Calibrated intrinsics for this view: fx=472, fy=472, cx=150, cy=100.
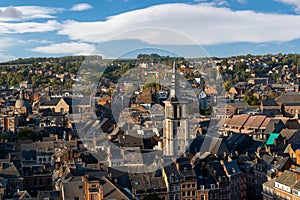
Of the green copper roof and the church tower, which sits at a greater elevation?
the church tower

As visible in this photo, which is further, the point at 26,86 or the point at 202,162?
the point at 26,86

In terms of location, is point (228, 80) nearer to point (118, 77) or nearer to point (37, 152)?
point (118, 77)

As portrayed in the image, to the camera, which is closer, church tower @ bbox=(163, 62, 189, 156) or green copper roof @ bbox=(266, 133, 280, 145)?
church tower @ bbox=(163, 62, 189, 156)

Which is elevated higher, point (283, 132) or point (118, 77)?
point (118, 77)

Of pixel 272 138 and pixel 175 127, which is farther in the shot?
pixel 272 138

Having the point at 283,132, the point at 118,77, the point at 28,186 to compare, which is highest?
the point at 118,77

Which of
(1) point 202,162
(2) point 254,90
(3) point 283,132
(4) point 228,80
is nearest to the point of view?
(1) point 202,162

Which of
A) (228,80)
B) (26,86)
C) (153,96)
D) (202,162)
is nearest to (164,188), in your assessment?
(202,162)

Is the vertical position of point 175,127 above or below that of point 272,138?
above
